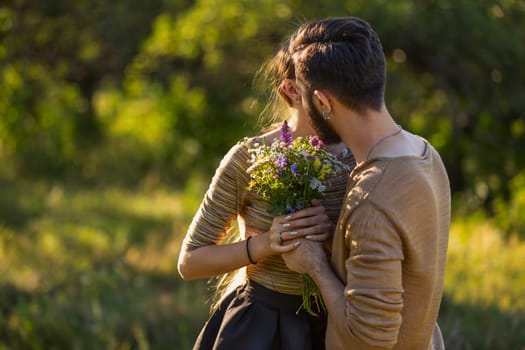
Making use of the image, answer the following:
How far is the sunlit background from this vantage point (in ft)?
18.5

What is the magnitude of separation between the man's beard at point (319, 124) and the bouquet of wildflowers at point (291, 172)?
0.07 metres

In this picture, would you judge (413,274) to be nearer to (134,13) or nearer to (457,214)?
(457,214)

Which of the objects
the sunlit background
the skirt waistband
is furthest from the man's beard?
the sunlit background

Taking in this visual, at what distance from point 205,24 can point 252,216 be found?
6.86m

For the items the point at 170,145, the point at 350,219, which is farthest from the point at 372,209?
the point at 170,145

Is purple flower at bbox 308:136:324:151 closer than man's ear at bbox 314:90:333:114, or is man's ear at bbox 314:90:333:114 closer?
man's ear at bbox 314:90:333:114

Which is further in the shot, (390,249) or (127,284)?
(127,284)

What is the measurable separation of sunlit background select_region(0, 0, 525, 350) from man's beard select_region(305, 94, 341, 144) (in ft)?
8.83

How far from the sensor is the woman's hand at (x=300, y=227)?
232 centimetres

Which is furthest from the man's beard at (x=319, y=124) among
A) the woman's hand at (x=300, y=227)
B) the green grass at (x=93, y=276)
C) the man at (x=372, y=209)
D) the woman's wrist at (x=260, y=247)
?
the green grass at (x=93, y=276)

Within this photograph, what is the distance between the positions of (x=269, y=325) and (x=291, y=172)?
0.61 m

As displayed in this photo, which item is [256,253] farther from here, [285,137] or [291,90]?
[291,90]

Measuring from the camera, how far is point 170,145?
15.8 m

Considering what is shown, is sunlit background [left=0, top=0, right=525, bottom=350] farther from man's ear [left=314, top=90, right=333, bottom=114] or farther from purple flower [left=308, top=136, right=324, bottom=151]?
man's ear [left=314, top=90, right=333, bottom=114]
